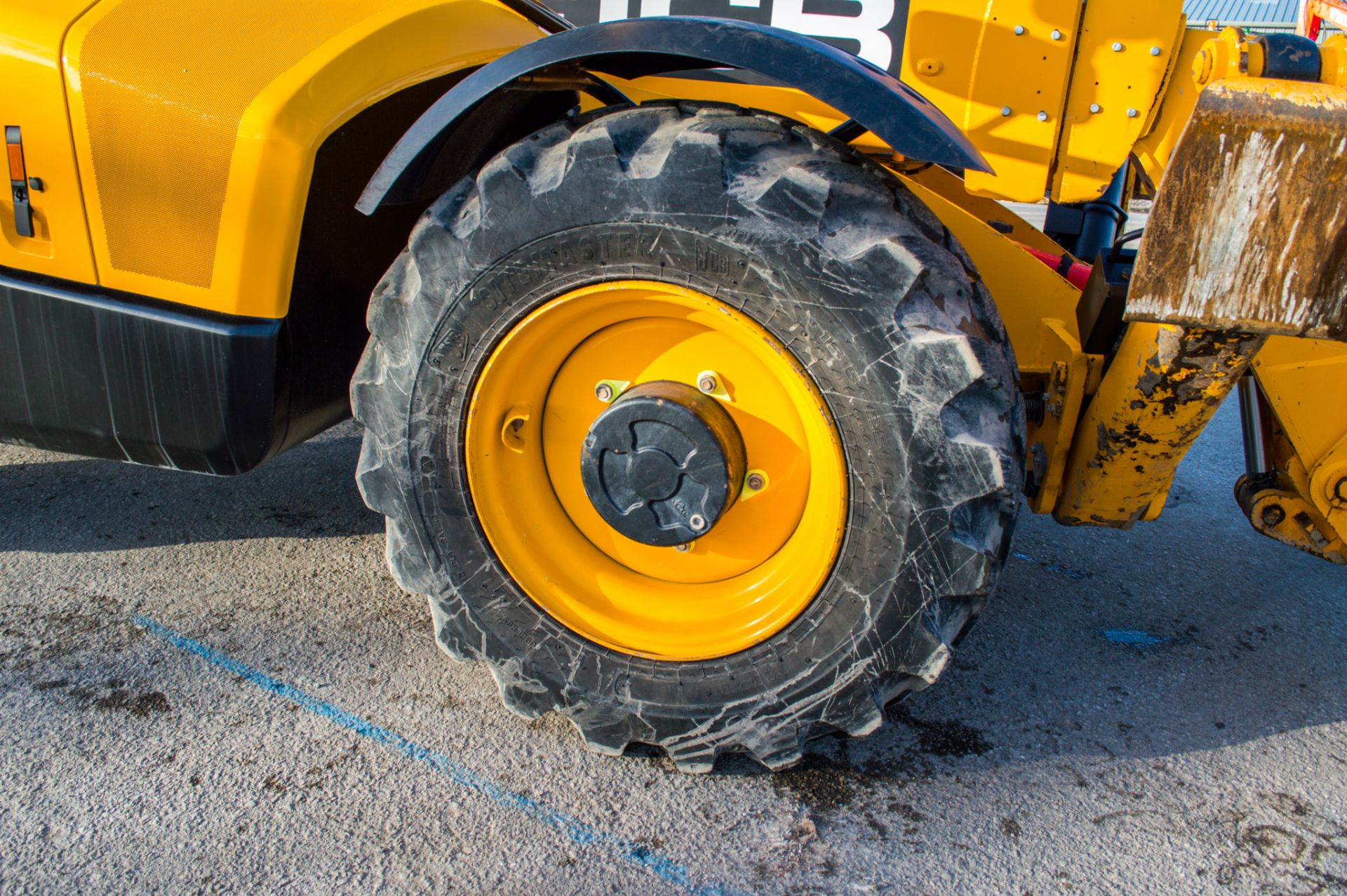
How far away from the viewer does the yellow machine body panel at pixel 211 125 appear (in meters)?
2.07

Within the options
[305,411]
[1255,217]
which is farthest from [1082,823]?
[305,411]

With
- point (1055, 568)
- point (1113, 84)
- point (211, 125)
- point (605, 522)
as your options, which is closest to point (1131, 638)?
point (1055, 568)

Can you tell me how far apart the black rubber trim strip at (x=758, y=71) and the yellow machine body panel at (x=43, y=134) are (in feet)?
2.67

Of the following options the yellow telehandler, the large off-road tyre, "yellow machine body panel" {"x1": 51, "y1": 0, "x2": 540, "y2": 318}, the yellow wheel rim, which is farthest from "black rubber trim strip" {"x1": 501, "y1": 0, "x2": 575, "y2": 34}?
the yellow wheel rim

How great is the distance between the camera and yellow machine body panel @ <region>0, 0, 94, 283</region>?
211 centimetres

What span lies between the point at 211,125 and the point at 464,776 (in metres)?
1.53

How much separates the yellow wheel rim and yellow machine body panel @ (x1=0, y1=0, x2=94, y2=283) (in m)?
1.08

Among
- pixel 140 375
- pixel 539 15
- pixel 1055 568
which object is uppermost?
pixel 539 15

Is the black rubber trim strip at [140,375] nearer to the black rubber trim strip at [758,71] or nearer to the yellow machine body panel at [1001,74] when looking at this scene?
the black rubber trim strip at [758,71]

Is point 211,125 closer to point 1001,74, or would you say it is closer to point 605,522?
point 605,522

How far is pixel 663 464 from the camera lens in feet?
6.59

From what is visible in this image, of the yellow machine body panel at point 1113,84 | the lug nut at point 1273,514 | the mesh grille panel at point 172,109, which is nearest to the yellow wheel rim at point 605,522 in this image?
the mesh grille panel at point 172,109

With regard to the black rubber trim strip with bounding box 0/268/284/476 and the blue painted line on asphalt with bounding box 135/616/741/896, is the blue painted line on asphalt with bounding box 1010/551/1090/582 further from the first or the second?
the black rubber trim strip with bounding box 0/268/284/476

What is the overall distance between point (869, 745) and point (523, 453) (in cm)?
Result: 107
